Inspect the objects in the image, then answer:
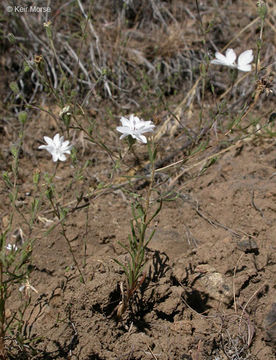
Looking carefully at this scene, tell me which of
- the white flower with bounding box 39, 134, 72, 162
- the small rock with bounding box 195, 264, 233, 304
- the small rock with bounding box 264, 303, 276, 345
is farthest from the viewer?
the white flower with bounding box 39, 134, 72, 162

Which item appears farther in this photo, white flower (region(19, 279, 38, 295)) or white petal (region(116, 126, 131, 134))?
white flower (region(19, 279, 38, 295))

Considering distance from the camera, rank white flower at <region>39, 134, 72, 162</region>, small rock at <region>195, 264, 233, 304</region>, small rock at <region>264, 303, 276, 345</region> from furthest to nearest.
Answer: white flower at <region>39, 134, 72, 162</region>
small rock at <region>195, 264, 233, 304</region>
small rock at <region>264, 303, 276, 345</region>

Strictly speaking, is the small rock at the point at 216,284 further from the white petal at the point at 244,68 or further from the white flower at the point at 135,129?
the white petal at the point at 244,68

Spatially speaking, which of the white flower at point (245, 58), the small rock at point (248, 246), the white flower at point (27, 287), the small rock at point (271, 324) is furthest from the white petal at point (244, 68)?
the white flower at point (27, 287)

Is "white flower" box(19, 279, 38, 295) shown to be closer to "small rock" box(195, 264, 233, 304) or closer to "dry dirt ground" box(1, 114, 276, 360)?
"dry dirt ground" box(1, 114, 276, 360)

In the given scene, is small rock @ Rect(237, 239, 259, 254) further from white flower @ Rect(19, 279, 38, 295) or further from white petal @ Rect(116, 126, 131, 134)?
white flower @ Rect(19, 279, 38, 295)

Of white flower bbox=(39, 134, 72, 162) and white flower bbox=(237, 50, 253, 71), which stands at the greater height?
white flower bbox=(237, 50, 253, 71)

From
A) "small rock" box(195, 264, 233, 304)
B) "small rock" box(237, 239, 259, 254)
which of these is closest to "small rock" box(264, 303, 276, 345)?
"small rock" box(195, 264, 233, 304)

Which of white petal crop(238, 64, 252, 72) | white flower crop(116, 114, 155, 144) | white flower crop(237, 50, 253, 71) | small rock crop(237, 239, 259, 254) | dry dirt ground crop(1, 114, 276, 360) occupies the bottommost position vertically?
dry dirt ground crop(1, 114, 276, 360)

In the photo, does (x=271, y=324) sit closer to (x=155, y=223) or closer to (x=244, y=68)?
(x=155, y=223)
